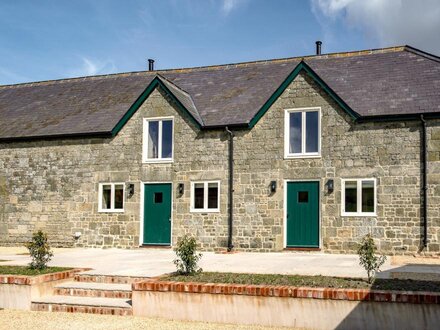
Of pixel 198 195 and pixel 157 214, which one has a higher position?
pixel 198 195

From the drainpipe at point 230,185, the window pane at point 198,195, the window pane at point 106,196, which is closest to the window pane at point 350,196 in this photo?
the drainpipe at point 230,185

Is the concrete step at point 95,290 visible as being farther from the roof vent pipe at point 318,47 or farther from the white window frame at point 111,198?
the roof vent pipe at point 318,47

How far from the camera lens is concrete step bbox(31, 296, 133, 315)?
35.4 ft

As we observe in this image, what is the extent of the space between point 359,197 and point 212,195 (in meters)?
5.39

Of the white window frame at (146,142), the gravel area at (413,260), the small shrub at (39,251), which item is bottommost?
the gravel area at (413,260)

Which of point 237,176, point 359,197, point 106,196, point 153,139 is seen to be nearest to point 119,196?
point 106,196

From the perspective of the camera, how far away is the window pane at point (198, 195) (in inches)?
808

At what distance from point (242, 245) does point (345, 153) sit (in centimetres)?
494

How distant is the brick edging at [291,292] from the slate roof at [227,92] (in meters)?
10.3

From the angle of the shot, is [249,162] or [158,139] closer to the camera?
[249,162]

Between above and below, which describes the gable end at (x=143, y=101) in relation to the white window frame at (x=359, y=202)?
above

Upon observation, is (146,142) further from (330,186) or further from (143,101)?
(330,186)

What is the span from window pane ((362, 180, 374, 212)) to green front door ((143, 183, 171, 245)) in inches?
288

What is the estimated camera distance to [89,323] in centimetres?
1008
